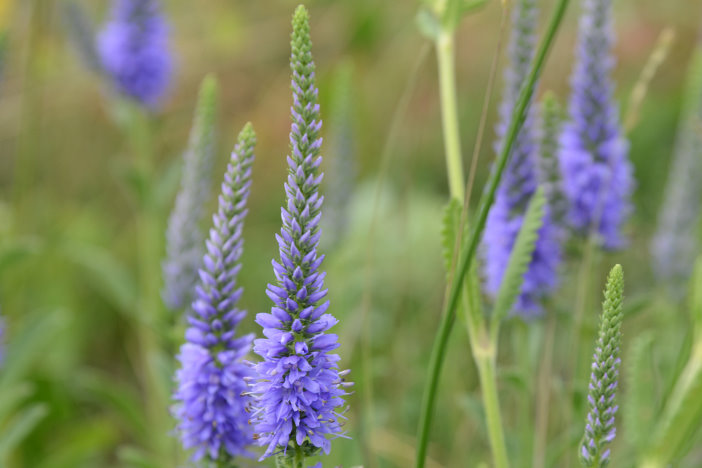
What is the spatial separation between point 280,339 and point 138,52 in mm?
3345

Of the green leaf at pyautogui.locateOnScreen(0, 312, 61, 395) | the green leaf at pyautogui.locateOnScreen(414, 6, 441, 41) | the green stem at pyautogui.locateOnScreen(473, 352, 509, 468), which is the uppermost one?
the green leaf at pyautogui.locateOnScreen(414, 6, 441, 41)

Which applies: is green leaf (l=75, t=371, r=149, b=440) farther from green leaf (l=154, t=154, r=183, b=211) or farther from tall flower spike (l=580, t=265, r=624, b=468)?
tall flower spike (l=580, t=265, r=624, b=468)

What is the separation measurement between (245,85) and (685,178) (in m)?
4.41

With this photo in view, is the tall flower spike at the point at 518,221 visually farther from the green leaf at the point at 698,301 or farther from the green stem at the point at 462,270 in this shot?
the green leaf at the point at 698,301

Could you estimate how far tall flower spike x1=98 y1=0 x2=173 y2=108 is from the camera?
14.1 ft

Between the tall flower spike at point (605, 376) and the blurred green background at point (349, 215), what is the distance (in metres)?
0.76

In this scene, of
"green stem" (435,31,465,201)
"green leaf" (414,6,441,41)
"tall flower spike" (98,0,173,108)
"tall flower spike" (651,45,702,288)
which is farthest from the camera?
"tall flower spike" (98,0,173,108)

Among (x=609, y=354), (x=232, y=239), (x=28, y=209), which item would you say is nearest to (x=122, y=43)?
(x=28, y=209)

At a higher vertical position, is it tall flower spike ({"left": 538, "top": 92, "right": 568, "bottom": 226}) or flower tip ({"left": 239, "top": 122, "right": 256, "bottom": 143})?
tall flower spike ({"left": 538, "top": 92, "right": 568, "bottom": 226})

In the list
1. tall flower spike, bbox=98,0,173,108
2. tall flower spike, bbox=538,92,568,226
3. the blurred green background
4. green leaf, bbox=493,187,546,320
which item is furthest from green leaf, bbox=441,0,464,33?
tall flower spike, bbox=98,0,173,108

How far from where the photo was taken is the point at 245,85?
717 centimetres

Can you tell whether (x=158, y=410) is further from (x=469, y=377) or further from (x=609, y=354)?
(x=609, y=354)

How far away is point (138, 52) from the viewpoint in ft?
14.5

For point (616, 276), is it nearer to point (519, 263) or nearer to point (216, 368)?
point (519, 263)
